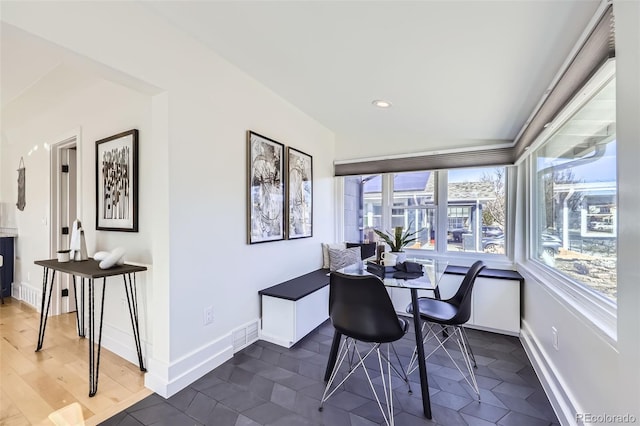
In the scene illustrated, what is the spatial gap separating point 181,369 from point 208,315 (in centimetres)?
38

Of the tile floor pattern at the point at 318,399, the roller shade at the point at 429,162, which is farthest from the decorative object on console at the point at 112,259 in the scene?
the roller shade at the point at 429,162

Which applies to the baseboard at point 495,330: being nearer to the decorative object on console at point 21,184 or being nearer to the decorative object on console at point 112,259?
the decorative object on console at point 112,259

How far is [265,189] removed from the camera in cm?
276

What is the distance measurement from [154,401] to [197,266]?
0.88 m

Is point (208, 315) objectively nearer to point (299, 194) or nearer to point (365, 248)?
point (299, 194)

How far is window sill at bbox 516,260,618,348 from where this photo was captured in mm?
1251

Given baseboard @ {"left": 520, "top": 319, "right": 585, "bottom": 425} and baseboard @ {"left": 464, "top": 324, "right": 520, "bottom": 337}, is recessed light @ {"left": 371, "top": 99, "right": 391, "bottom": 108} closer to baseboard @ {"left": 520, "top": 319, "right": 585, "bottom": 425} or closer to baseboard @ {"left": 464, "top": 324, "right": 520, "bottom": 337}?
baseboard @ {"left": 520, "top": 319, "right": 585, "bottom": 425}

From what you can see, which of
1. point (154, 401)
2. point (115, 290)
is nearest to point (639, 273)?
point (154, 401)

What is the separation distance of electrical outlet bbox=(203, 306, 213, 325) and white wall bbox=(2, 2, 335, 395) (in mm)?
40

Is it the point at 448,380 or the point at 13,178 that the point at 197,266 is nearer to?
the point at 448,380

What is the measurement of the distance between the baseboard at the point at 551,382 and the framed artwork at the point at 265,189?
94.6 inches

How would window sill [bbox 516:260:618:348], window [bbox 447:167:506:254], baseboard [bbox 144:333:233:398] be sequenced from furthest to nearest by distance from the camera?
window [bbox 447:167:506:254]
baseboard [bbox 144:333:233:398]
window sill [bbox 516:260:618:348]

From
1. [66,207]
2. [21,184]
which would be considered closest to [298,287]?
[66,207]

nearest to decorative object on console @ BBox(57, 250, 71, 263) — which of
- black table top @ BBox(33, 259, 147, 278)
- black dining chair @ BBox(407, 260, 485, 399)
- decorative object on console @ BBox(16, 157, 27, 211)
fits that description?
black table top @ BBox(33, 259, 147, 278)
